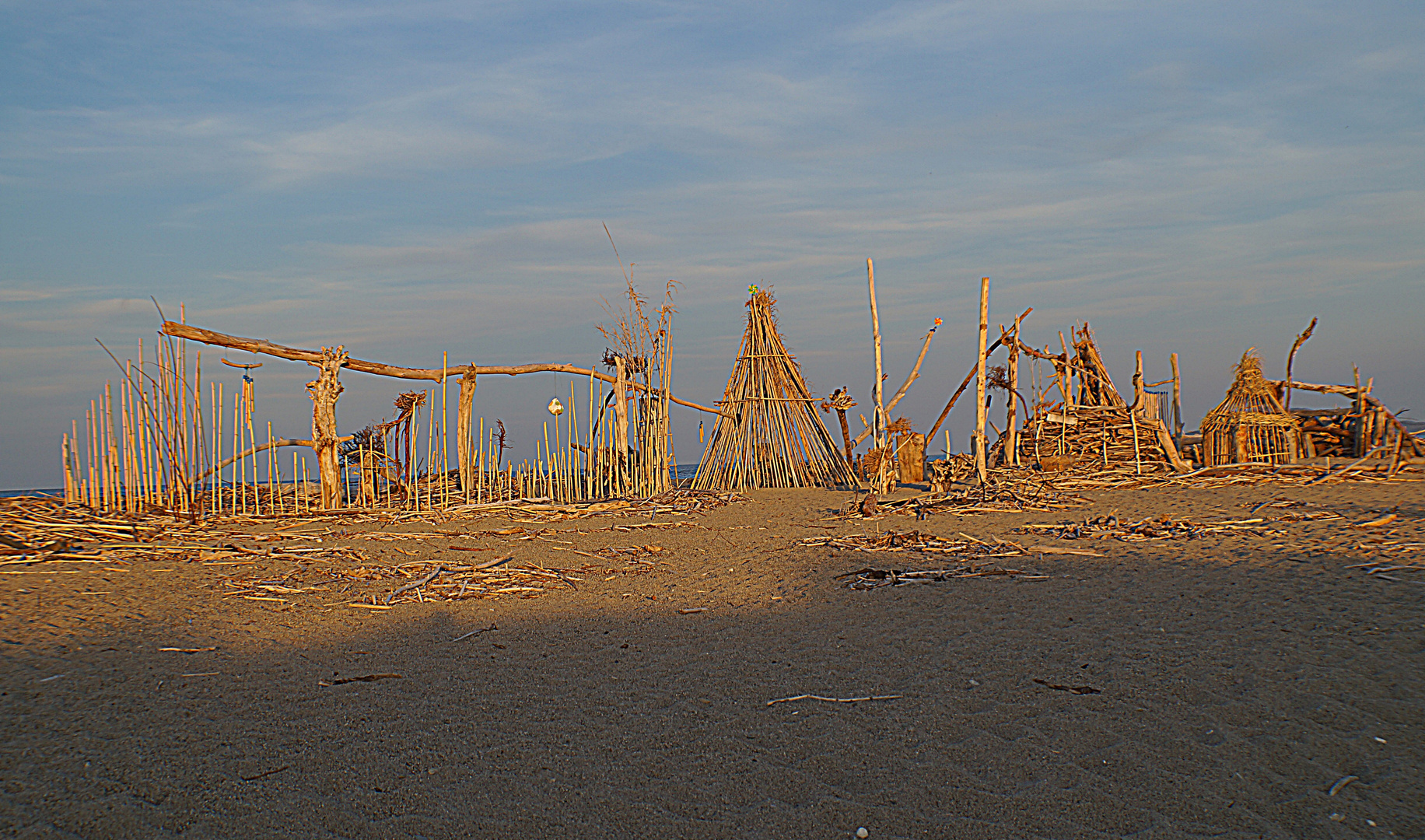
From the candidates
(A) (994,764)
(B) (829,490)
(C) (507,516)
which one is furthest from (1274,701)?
(B) (829,490)

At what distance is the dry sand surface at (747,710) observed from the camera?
2.16m

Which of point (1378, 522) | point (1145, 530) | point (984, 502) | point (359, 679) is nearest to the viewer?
point (359, 679)

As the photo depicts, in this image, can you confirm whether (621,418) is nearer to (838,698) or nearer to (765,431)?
(765,431)

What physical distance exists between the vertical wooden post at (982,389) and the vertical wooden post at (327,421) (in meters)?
6.81

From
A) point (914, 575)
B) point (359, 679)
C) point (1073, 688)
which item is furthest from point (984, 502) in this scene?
point (359, 679)

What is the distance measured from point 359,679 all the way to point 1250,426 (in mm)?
11780

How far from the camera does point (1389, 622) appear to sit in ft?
11.3

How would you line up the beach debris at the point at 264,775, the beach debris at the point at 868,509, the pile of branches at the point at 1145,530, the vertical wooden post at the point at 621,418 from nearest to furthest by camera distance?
the beach debris at the point at 264,775, the pile of branches at the point at 1145,530, the beach debris at the point at 868,509, the vertical wooden post at the point at 621,418

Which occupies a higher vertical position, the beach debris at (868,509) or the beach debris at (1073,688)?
the beach debris at (868,509)

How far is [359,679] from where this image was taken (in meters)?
3.30

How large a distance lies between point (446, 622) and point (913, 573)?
2.48 m

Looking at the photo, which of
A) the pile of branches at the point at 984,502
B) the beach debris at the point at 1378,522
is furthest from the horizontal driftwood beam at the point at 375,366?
the beach debris at the point at 1378,522

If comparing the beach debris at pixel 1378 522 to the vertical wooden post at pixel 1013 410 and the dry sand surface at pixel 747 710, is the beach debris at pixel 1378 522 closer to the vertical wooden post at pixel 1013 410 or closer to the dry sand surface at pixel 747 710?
the dry sand surface at pixel 747 710

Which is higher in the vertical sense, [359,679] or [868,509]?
[868,509]
